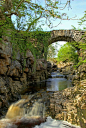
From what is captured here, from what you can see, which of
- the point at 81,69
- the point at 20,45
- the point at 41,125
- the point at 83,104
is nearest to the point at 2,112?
the point at 41,125

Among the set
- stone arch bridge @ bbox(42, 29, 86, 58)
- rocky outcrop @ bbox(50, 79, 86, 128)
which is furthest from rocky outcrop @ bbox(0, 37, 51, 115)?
stone arch bridge @ bbox(42, 29, 86, 58)

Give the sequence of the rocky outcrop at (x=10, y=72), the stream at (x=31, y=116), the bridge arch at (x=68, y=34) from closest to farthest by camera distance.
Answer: the stream at (x=31, y=116) → the rocky outcrop at (x=10, y=72) → the bridge arch at (x=68, y=34)

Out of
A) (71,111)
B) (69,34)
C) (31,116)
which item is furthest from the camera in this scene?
(69,34)

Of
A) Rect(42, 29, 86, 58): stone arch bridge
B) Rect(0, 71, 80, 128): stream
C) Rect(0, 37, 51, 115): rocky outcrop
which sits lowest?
Rect(0, 71, 80, 128): stream

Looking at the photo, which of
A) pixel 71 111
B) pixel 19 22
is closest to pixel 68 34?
pixel 19 22

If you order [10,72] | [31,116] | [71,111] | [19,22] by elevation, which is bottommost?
[31,116]

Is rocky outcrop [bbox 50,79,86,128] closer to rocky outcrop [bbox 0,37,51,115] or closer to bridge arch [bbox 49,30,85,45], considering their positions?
rocky outcrop [bbox 0,37,51,115]

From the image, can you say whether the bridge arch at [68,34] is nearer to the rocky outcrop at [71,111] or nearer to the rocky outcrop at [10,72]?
the rocky outcrop at [10,72]

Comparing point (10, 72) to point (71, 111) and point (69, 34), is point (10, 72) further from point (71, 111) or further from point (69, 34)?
point (69, 34)

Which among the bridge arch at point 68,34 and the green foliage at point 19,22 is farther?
the bridge arch at point 68,34

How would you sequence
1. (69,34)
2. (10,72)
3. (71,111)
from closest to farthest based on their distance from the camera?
(71,111), (10,72), (69,34)

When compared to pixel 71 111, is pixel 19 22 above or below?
above

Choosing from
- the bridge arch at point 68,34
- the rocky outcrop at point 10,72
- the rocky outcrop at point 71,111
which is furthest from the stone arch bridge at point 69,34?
the rocky outcrop at point 71,111

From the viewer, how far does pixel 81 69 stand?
1065cm
